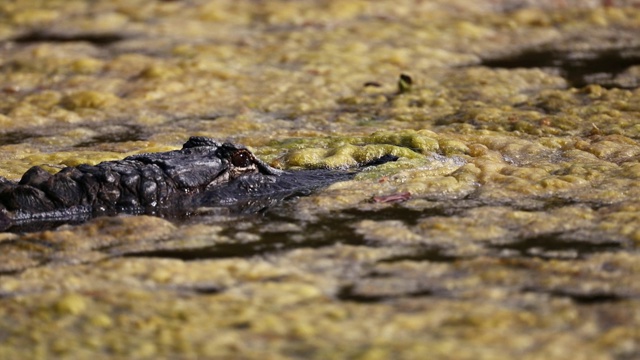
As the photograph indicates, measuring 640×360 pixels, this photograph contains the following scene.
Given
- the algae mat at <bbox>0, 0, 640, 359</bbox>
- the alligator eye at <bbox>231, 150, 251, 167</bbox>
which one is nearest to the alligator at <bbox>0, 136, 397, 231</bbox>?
the alligator eye at <bbox>231, 150, 251, 167</bbox>

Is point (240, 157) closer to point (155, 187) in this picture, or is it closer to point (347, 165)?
point (155, 187)

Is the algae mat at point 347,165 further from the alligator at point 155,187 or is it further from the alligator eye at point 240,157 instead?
the alligator eye at point 240,157

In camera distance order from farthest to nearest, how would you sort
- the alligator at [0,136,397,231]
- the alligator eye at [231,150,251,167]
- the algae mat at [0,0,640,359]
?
the alligator eye at [231,150,251,167], the alligator at [0,136,397,231], the algae mat at [0,0,640,359]

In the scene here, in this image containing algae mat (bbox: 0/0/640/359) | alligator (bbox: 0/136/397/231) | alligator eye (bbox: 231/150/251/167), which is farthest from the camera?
alligator eye (bbox: 231/150/251/167)

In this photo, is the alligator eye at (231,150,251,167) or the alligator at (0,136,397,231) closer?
the alligator at (0,136,397,231)

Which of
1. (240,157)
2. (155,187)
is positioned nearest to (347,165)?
(240,157)

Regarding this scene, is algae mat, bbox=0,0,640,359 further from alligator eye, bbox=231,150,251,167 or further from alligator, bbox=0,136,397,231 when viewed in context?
alligator eye, bbox=231,150,251,167

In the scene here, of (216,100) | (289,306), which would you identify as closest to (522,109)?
(216,100)

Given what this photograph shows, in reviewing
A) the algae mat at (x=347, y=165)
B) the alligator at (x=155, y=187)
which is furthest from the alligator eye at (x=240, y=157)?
the algae mat at (x=347, y=165)
